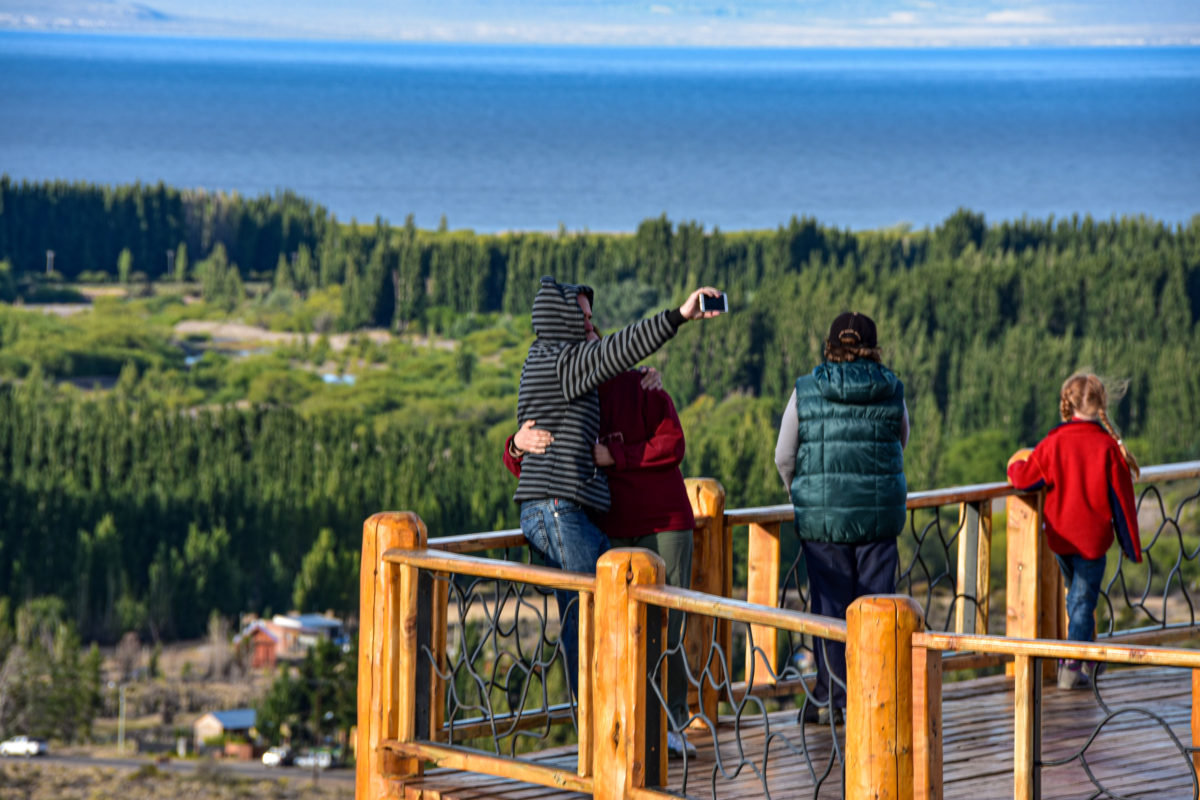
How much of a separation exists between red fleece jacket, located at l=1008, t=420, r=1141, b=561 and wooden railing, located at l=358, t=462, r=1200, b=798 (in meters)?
0.22

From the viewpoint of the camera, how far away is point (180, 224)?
392 feet

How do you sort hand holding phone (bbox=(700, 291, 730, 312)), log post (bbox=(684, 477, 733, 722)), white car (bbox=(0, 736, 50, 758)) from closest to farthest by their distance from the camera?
hand holding phone (bbox=(700, 291, 730, 312)), log post (bbox=(684, 477, 733, 722)), white car (bbox=(0, 736, 50, 758))

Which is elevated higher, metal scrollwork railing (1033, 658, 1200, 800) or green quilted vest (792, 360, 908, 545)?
green quilted vest (792, 360, 908, 545)

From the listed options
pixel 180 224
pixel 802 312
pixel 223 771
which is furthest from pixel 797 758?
pixel 180 224

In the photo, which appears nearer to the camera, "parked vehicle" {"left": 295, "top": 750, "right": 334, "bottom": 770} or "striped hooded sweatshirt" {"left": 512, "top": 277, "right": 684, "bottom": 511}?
"striped hooded sweatshirt" {"left": 512, "top": 277, "right": 684, "bottom": 511}

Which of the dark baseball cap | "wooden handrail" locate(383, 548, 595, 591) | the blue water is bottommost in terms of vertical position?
"wooden handrail" locate(383, 548, 595, 591)

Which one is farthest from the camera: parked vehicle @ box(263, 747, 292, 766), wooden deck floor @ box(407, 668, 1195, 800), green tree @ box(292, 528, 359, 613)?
green tree @ box(292, 528, 359, 613)

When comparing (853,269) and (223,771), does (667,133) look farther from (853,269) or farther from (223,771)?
(223,771)

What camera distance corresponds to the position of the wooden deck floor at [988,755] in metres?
5.27

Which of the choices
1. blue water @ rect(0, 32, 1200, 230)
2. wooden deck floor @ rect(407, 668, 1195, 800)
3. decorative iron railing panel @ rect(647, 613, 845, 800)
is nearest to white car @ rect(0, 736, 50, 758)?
wooden deck floor @ rect(407, 668, 1195, 800)

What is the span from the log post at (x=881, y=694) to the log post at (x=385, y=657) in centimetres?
164

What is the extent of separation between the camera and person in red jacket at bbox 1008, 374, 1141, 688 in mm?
6164

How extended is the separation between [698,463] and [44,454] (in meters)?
32.1

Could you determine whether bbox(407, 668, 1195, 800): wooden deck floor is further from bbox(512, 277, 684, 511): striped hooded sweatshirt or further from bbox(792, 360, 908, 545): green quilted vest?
bbox(512, 277, 684, 511): striped hooded sweatshirt
